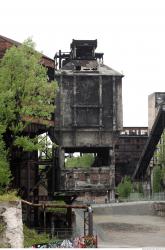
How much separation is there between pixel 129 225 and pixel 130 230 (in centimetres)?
343

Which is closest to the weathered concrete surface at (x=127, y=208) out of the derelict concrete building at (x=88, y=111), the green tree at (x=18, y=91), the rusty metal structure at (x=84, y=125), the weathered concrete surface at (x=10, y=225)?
the rusty metal structure at (x=84, y=125)

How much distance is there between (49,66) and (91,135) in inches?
313

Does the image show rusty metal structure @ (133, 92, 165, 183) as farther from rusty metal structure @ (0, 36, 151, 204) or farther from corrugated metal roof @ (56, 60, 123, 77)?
rusty metal structure @ (0, 36, 151, 204)

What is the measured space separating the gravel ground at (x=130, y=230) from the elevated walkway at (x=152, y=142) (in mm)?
11728

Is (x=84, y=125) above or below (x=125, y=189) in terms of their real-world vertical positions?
above

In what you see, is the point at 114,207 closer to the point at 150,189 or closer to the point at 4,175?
the point at 150,189

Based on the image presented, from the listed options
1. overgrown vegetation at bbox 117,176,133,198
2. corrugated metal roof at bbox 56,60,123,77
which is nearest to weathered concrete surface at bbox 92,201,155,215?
overgrown vegetation at bbox 117,176,133,198

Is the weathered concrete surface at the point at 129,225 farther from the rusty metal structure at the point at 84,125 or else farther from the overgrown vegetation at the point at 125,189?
the overgrown vegetation at the point at 125,189

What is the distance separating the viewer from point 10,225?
18.1m

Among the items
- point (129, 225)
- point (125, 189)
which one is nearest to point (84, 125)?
point (129, 225)

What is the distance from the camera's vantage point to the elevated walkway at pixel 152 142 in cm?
5350

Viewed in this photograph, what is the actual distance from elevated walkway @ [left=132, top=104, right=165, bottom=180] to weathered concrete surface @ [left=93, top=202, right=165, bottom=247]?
9.74m

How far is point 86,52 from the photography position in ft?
159

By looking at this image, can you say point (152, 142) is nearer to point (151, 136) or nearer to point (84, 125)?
point (151, 136)
